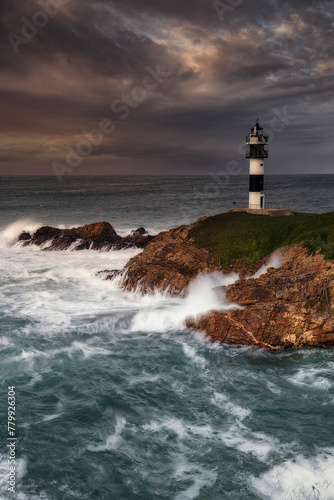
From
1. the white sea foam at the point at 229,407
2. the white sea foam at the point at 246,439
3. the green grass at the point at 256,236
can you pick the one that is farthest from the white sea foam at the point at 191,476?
the green grass at the point at 256,236

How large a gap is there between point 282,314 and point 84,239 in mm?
33526

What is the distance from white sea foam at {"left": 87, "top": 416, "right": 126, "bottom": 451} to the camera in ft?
43.3

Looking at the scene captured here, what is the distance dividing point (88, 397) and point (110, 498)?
210 inches

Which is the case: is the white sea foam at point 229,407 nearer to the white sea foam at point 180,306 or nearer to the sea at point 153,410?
the sea at point 153,410

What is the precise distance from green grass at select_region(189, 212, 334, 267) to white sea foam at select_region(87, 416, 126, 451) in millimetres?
17321

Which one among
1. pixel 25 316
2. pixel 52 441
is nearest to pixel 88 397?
pixel 52 441

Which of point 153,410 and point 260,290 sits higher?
point 260,290

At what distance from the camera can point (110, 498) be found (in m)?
11.2

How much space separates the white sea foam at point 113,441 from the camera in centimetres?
1319

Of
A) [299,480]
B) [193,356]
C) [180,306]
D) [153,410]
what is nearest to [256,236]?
[180,306]

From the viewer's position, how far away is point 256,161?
47.0 meters

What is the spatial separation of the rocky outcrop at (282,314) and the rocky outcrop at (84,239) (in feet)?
83.5

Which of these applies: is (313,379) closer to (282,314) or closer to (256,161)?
(282,314)

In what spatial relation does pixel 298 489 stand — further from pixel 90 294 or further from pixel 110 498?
pixel 90 294
